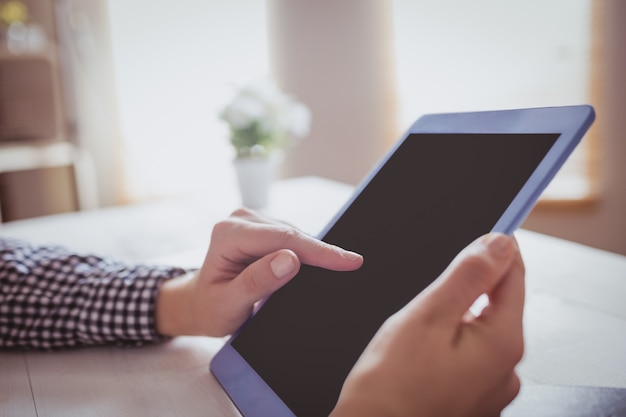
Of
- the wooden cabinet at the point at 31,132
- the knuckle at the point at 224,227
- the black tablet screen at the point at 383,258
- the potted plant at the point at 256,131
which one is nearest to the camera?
the black tablet screen at the point at 383,258

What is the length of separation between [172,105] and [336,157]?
0.96m

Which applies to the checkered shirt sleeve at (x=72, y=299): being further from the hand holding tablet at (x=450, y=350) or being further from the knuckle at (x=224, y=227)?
the hand holding tablet at (x=450, y=350)

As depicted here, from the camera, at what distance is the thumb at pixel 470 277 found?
0.31 metres

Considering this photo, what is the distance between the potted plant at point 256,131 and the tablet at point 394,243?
77 cm

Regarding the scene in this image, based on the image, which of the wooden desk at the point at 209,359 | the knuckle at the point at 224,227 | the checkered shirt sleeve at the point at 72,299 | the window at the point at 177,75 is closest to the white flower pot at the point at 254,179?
the wooden desk at the point at 209,359

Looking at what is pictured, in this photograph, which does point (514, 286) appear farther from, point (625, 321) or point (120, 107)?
point (120, 107)

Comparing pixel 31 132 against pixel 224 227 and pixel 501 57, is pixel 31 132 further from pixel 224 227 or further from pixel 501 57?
pixel 224 227

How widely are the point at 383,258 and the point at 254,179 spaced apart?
2.82 feet

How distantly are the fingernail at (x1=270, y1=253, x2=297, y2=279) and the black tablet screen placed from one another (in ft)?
0.09

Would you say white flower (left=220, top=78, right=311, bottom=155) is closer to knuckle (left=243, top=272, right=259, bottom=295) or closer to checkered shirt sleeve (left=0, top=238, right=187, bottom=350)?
checkered shirt sleeve (left=0, top=238, right=187, bottom=350)

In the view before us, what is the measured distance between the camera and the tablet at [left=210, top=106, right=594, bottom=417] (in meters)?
0.40

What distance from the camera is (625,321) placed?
574 mm

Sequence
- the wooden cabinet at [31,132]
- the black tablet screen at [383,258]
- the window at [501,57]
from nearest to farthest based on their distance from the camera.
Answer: the black tablet screen at [383,258] < the window at [501,57] < the wooden cabinet at [31,132]

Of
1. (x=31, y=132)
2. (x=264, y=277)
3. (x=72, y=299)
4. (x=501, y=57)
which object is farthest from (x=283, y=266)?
(x=31, y=132)
